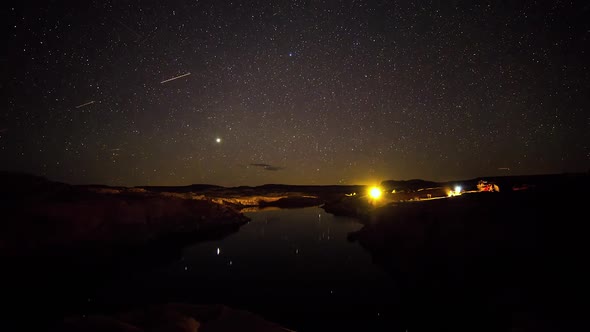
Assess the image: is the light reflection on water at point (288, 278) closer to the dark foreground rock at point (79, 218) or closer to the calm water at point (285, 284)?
the calm water at point (285, 284)

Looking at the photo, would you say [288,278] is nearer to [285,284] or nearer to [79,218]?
[285,284]

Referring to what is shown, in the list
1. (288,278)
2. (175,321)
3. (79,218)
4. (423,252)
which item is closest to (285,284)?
(288,278)

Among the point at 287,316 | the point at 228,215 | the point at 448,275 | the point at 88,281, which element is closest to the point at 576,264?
the point at 448,275

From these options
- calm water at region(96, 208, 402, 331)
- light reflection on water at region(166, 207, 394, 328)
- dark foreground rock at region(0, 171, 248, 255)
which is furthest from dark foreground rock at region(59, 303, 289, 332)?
dark foreground rock at region(0, 171, 248, 255)

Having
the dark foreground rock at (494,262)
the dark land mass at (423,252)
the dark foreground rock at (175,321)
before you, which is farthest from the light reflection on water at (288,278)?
the dark foreground rock at (175,321)

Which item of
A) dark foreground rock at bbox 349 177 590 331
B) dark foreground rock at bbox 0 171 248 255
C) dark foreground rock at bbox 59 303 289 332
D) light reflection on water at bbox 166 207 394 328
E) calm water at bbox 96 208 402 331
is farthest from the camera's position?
dark foreground rock at bbox 0 171 248 255

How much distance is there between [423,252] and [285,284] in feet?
29.0

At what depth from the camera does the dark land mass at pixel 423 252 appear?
1196 cm

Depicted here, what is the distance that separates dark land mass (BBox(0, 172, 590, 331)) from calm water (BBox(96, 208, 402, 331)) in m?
1.38

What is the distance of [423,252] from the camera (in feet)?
64.5

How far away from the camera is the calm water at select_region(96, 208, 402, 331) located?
14.5 metres

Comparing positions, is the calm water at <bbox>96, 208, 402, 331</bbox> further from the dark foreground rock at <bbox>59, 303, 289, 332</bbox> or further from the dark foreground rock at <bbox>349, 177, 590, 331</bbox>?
the dark foreground rock at <bbox>59, 303, 289, 332</bbox>

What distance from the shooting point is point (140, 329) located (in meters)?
8.47

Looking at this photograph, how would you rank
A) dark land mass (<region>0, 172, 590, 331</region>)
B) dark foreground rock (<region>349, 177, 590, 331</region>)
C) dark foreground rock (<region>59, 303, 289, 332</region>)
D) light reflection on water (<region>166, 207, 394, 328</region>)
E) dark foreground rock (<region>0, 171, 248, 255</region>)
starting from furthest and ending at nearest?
dark foreground rock (<region>0, 171, 248, 255</region>), light reflection on water (<region>166, 207, 394, 328</region>), dark land mass (<region>0, 172, 590, 331</region>), dark foreground rock (<region>349, 177, 590, 331</region>), dark foreground rock (<region>59, 303, 289, 332</region>)
